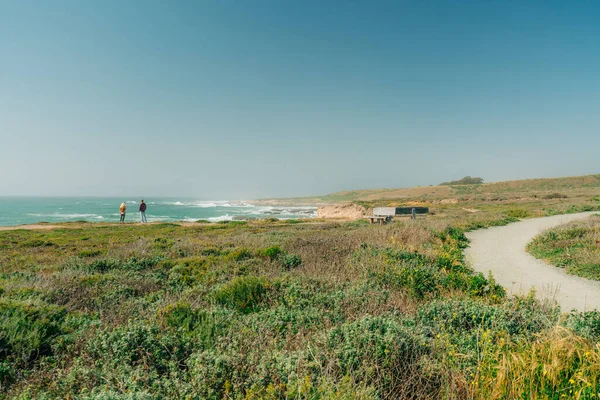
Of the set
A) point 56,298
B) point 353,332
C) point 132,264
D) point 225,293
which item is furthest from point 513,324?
point 132,264

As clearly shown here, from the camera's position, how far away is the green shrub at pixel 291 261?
350 inches

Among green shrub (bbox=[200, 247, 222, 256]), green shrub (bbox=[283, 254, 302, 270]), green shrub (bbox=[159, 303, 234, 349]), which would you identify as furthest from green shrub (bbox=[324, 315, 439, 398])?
green shrub (bbox=[200, 247, 222, 256])

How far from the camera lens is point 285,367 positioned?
3.05m

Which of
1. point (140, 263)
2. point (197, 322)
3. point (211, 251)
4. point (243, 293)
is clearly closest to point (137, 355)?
point (197, 322)

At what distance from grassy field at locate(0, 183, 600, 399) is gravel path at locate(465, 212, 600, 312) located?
1321mm

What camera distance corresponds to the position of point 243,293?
19.6 feet

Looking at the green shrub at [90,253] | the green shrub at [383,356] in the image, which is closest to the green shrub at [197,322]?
the green shrub at [383,356]

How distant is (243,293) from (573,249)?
1100 centimetres

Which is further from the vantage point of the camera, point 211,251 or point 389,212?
point 389,212

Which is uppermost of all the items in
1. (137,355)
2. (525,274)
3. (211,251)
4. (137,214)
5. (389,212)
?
(389,212)

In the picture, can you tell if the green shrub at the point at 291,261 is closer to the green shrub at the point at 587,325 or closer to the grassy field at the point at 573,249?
the green shrub at the point at 587,325

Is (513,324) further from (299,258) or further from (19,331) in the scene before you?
(19,331)

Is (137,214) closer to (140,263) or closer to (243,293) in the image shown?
(140,263)

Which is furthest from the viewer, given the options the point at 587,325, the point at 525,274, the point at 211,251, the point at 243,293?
the point at 211,251
